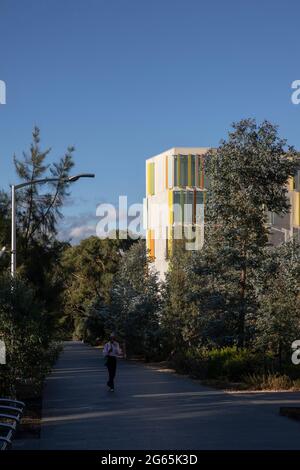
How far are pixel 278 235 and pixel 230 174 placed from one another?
102 ft

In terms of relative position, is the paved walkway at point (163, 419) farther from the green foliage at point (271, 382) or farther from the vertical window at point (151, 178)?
the vertical window at point (151, 178)

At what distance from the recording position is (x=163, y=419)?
13.8m

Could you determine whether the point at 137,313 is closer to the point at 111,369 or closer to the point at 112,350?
the point at 112,350

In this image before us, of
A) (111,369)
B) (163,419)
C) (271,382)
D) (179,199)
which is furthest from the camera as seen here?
(179,199)

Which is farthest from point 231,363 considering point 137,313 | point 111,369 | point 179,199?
point 179,199

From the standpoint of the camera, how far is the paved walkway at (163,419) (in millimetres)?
11148

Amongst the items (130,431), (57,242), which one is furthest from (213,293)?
(130,431)

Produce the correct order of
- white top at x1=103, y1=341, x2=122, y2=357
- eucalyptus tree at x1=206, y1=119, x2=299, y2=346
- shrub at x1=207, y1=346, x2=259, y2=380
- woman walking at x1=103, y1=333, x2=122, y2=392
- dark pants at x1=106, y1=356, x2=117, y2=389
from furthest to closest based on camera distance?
1. eucalyptus tree at x1=206, y1=119, x2=299, y2=346
2. shrub at x1=207, y1=346, x2=259, y2=380
3. white top at x1=103, y1=341, x2=122, y2=357
4. woman walking at x1=103, y1=333, x2=122, y2=392
5. dark pants at x1=106, y1=356, x2=117, y2=389

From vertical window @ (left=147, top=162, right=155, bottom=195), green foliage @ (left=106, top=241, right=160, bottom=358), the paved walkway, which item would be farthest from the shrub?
vertical window @ (left=147, top=162, right=155, bottom=195)

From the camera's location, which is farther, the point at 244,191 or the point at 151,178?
the point at 151,178

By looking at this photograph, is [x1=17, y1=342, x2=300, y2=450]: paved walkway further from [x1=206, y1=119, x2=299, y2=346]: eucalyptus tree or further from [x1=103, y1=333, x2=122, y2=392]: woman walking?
[x1=206, y1=119, x2=299, y2=346]: eucalyptus tree

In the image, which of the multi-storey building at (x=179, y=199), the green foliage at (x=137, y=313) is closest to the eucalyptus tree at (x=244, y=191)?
the green foliage at (x=137, y=313)

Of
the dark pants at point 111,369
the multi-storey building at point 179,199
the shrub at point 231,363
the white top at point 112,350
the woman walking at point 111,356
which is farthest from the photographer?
the multi-storey building at point 179,199

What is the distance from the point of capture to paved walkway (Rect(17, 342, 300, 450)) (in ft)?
36.6
